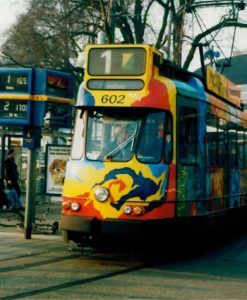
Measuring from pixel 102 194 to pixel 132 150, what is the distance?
826 millimetres

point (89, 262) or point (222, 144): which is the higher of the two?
point (222, 144)

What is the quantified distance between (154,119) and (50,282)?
311 cm

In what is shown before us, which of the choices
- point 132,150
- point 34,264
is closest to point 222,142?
point 132,150

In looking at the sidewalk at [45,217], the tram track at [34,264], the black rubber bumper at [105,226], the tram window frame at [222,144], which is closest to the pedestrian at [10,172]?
the sidewalk at [45,217]

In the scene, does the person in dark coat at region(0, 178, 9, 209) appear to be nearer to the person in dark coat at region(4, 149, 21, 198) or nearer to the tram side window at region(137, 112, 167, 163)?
the person in dark coat at region(4, 149, 21, 198)

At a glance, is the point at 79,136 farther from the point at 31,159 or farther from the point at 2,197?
the point at 2,197

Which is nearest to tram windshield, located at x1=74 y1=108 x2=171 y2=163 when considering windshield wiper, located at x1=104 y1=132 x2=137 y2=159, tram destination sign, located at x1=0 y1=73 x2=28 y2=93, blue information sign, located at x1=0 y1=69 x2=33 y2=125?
windshield wiper, located at x1=104 y1=132 x2=137 y2=159

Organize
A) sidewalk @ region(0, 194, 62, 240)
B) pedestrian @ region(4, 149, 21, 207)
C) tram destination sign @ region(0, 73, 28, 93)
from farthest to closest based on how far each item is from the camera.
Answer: pedestrian @ region(4, 149, 21, 207)
sidewalk @ region(0, 194, 62, 240)
tram destination sign @ region(0, 73, 28, 93)

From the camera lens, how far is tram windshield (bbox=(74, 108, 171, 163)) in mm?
9688

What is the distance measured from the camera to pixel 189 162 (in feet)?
34.3

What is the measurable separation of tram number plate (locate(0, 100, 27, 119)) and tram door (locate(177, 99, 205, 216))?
3622mm

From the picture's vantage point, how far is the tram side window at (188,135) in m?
10.2

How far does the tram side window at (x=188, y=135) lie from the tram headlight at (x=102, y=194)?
1453 millimetres

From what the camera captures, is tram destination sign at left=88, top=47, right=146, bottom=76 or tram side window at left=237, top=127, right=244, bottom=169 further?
tram side window at left=237, top=127, right=244, bottom=169
